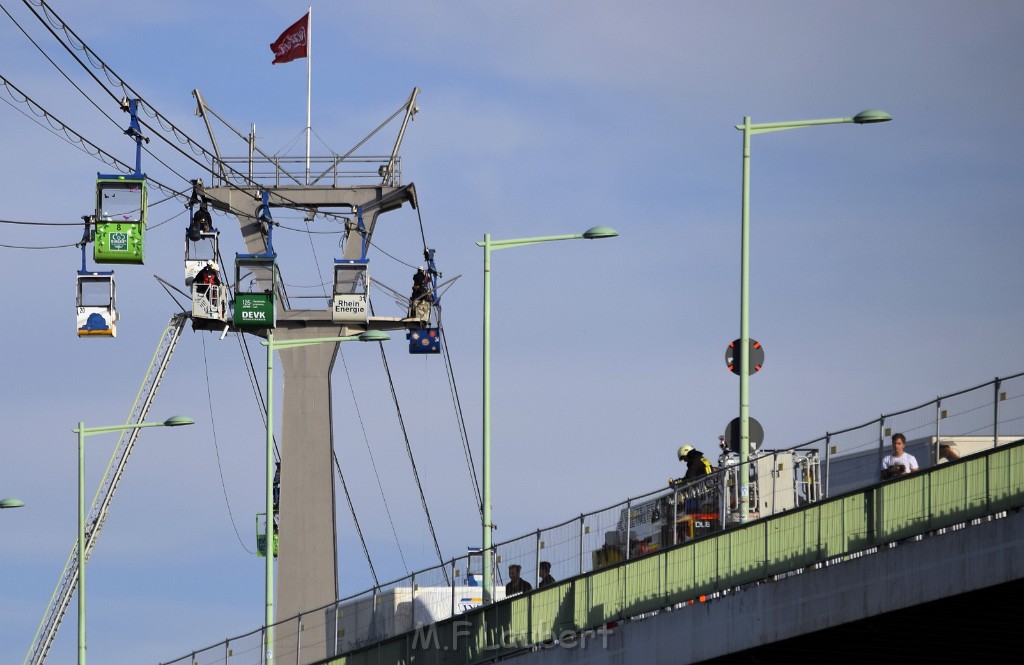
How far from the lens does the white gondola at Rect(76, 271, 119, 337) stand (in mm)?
53094

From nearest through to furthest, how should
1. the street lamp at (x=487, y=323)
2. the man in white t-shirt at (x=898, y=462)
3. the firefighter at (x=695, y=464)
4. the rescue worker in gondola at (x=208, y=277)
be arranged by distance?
the man in white t-shirt at (x=898, y=462) → the firefighter at (x=695, y=464) → the street lamp at (x=487, y=323) → the rescue worker in gondola at (x=208, y=277)

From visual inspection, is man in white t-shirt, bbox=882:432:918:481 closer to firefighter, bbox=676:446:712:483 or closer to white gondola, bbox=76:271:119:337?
firefighter, bbox=676:446:712:483

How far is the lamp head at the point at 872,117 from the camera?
36.6 metres

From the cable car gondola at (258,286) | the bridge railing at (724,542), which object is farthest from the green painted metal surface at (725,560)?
the cable car gondola at (258,286)

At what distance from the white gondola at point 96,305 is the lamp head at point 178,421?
9.26ft

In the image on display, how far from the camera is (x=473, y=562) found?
38.4 m

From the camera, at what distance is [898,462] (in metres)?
29.5

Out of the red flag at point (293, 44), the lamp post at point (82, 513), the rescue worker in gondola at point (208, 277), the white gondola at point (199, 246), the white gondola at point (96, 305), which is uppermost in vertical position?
the red flag at point (293, 44)

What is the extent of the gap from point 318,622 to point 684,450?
397 inches

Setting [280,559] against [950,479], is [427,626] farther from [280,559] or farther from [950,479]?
[280,559]

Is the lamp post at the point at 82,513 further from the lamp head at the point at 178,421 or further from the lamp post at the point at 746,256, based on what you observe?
the lamp post at the point at 746,256

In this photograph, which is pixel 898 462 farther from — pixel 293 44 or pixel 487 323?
pixel 293 44

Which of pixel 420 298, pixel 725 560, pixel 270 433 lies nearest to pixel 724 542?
pixel 725 560

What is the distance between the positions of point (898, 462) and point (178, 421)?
87.3 feet
